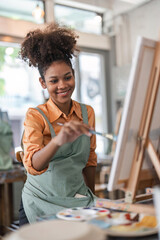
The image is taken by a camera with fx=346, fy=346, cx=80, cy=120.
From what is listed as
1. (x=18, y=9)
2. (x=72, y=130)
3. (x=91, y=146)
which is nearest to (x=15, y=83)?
(x=18, y=9)

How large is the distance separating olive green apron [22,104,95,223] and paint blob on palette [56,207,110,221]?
30cm

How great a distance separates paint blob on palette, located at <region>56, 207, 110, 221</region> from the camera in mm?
989

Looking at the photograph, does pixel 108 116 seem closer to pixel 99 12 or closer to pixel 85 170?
pixel 99 12

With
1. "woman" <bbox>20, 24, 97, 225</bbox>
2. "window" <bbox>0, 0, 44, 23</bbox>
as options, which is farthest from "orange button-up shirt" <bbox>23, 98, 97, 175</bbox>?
"window" <bbox>0, 0, 44, 23</bbox>

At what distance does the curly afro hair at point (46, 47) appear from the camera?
155cm

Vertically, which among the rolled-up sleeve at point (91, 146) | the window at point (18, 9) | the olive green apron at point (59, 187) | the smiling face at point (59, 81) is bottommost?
the olive green apron at point (59, 187)

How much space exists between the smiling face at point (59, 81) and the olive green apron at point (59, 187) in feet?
0.36

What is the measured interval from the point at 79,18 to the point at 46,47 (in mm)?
3646

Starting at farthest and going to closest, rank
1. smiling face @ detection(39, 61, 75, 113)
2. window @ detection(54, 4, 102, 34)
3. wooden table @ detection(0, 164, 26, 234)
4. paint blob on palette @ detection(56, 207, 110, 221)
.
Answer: window @ detection(54, 4, 102, 34)
wooden table @ detection(0, 164, 26, 234)
smiling face @ detection(39, 61, 75, 113)
paint blob on palette @ detection(56, 207, 110, 221)

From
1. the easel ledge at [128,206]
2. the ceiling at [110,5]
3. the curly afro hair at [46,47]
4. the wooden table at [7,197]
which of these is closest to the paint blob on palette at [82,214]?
the easel ledge at [128,206]

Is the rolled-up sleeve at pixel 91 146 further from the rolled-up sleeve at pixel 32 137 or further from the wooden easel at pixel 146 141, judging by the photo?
the wooden easel at pixel 146 141

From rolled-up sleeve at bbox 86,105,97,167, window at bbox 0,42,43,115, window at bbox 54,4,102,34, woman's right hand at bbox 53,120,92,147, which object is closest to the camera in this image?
woman's right hand at bbox 53,120,92,147

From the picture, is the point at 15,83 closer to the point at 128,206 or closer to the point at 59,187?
the point at 59,187

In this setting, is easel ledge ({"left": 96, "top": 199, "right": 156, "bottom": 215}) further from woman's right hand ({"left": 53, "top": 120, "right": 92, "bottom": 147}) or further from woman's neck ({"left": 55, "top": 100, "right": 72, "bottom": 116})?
woman's neck ({"left": 55, "top": 100, "right": 72, "bottom": 116})
